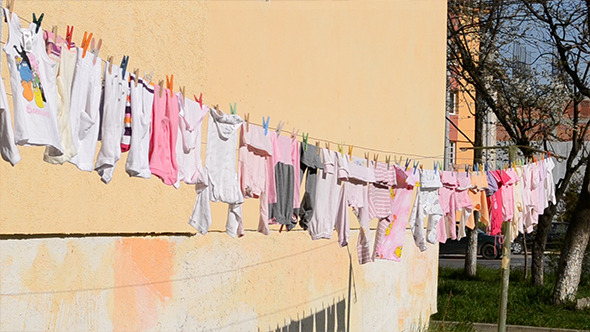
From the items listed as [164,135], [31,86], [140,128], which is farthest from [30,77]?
[164,135]

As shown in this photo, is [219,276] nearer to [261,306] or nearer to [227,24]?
[261,306]

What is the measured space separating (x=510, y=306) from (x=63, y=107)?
13.6 metres

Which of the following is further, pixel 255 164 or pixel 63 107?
pixel 255 164

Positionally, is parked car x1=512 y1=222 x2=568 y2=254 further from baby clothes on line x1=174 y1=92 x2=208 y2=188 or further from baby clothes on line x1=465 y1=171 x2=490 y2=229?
baby clothes on line x1=174 y1=92 x2=208 y2=188

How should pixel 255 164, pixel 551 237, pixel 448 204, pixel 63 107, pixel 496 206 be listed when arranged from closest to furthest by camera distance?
pixel 63 107 → pixel 255 164 → pixel 448 204 → pixel 496 206 → pixel 551 237

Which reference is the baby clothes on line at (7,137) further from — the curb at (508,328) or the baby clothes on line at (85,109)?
the curb at (508,328)

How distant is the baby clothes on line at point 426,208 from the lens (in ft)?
Answer: 31.9

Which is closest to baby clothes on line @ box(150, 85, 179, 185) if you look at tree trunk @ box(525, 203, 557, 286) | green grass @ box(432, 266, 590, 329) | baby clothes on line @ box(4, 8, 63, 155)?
baby clothes on line @ box(4, 8, 63, 155)

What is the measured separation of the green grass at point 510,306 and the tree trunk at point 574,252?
0.36 m

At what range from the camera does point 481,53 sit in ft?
72.8

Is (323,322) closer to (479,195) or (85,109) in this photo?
(479,195)

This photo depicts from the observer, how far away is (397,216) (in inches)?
369

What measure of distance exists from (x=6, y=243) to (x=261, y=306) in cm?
372

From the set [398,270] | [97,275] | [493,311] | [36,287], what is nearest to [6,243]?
[36,287]
